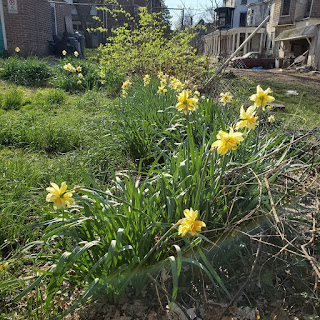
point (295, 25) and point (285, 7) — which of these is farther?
point (285, 7)

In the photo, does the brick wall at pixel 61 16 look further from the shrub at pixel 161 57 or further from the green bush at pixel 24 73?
the shrub at pixel 161 57

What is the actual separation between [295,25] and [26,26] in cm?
2210

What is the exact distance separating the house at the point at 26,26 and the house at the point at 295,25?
16395 millimetres

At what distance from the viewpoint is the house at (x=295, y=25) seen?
22531 mm

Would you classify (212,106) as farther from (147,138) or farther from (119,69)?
(119,69)

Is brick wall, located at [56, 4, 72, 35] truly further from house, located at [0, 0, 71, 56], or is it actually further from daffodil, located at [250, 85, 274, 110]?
daffodil, located at [250, 85, 274, 110]

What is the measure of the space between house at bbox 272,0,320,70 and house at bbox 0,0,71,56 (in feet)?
53.8

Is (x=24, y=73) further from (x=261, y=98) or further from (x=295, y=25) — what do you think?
(x=295, y=25)

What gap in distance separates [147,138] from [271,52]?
30.4 metres

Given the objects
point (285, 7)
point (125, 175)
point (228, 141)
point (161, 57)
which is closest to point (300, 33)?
point (285, 7)

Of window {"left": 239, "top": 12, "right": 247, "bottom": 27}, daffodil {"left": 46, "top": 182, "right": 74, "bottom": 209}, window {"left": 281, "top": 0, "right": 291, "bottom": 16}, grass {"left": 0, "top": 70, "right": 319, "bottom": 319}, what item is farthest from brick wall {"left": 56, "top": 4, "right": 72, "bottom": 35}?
window {"left": 239, "top": 12, "right": 247, "bottom": 27}

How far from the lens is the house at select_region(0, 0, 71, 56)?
12.8 m

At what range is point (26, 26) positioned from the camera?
13352mm

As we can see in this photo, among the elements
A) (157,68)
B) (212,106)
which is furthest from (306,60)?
(212,106)
